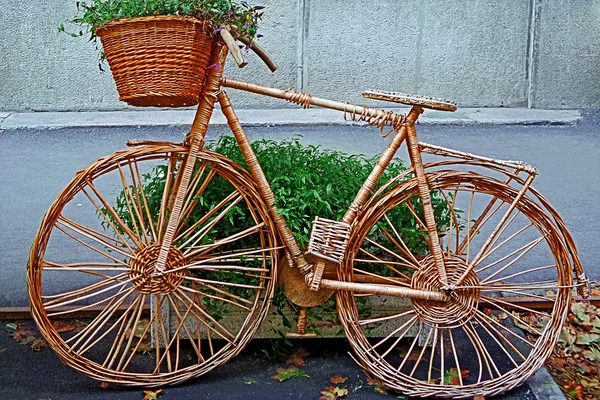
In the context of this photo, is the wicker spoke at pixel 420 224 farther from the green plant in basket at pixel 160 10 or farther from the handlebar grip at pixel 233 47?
the green plant in basket at pixel 160 10

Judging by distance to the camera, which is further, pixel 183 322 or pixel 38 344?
pixel 38 344

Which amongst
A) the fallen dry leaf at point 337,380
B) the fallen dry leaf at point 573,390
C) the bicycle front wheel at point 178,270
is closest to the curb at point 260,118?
the bicycle front wheel at point 178,270

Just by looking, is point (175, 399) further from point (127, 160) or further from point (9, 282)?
point (9, 282)

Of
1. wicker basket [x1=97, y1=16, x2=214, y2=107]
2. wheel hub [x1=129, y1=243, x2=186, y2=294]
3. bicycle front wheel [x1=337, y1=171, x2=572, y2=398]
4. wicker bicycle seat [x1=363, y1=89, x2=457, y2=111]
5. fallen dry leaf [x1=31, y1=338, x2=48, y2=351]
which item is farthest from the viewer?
fallen dry leaf [x1=31, y1=338, x2=48, y2=351]

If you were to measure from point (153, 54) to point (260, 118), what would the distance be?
20.7 feet

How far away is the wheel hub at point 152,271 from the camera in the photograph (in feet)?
10.9

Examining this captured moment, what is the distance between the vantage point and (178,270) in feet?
11.0

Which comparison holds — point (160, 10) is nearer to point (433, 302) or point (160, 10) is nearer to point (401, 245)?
point (401, 245)

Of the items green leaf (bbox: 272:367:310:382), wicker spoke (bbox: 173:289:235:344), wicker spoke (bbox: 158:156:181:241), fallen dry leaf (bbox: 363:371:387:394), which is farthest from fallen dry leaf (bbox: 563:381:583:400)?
wicker spoke (bbox: 158:156:181:241)

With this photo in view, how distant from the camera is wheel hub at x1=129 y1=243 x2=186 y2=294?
3324 millimetres

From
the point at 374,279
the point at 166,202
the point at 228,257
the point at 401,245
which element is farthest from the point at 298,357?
the point at 166,202

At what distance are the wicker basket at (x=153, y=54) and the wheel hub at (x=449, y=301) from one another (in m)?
1.47

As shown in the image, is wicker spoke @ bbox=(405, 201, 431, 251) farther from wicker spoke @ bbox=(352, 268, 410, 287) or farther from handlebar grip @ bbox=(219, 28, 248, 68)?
handlebar grip @ bbox=(219, 28, 248, 68)

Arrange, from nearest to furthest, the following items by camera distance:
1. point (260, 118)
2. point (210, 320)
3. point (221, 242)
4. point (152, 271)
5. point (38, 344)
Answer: point (152, 271) → point (221, 242) → point (210, 320) → point (38, 344) → point (260, 118)
